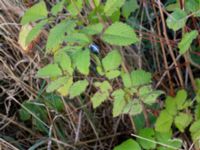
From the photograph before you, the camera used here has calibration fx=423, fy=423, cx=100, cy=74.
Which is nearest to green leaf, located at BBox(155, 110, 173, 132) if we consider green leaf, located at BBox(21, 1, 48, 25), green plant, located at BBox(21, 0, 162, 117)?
green plant, located at BBox(21, 0, 162, 117)

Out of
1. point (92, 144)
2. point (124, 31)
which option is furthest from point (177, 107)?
point (92, 144)

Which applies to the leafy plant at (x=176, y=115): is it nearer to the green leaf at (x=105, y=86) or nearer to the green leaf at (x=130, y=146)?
the green leaf at (x=130, y=146)

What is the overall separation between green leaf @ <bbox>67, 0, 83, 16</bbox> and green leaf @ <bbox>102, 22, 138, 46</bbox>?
9cm

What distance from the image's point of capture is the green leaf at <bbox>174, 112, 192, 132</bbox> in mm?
1253

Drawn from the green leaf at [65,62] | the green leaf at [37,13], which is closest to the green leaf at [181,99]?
the green leaf at [65,62]

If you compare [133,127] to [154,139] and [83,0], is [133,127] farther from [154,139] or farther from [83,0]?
[83,0]

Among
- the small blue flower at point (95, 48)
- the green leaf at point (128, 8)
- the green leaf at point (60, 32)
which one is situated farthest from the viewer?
the small blue flower at point (95, 48)

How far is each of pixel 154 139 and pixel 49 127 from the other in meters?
0.44

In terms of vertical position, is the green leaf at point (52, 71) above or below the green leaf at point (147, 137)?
above

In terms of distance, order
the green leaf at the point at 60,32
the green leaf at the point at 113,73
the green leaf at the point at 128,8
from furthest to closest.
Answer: the green leaf at the point at 128,8 → the green leaf at the point at 113,73 → the green leaf at the point at 60,32

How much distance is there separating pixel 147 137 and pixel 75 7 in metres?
0.49

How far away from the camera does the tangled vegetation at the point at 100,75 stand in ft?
3.46

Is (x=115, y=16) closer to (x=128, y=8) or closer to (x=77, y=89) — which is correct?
(x=128, y=8)

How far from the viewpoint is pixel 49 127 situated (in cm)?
157
